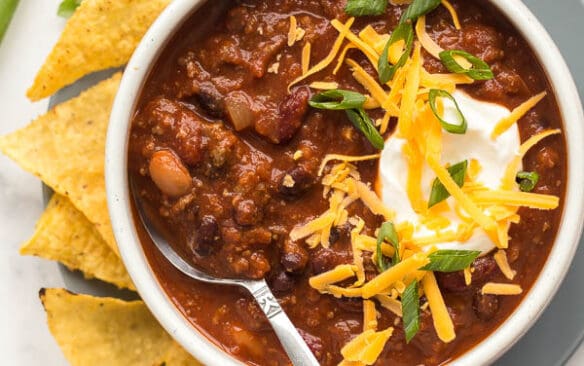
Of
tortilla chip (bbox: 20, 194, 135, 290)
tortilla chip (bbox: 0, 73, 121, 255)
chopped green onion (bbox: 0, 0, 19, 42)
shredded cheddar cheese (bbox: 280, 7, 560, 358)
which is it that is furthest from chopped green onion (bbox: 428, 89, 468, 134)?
chopped green onion (bbox: 0, 0, 19, 42)

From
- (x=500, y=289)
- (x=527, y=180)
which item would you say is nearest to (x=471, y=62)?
(x=527, y=180)

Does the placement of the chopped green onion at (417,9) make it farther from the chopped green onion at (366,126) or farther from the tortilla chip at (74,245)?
the tortilla chip at (74,245)

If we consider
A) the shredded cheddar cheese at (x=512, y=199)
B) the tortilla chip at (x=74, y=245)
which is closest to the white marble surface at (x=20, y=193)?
the tortilla chip at (x=74, y=245)

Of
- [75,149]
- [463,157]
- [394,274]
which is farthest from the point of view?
[75,149]

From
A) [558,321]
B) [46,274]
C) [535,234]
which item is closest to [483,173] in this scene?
[535,234]

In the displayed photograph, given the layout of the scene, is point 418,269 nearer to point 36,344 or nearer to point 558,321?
point 558,321

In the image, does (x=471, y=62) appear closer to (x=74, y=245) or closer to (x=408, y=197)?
(x=408, y=197)
